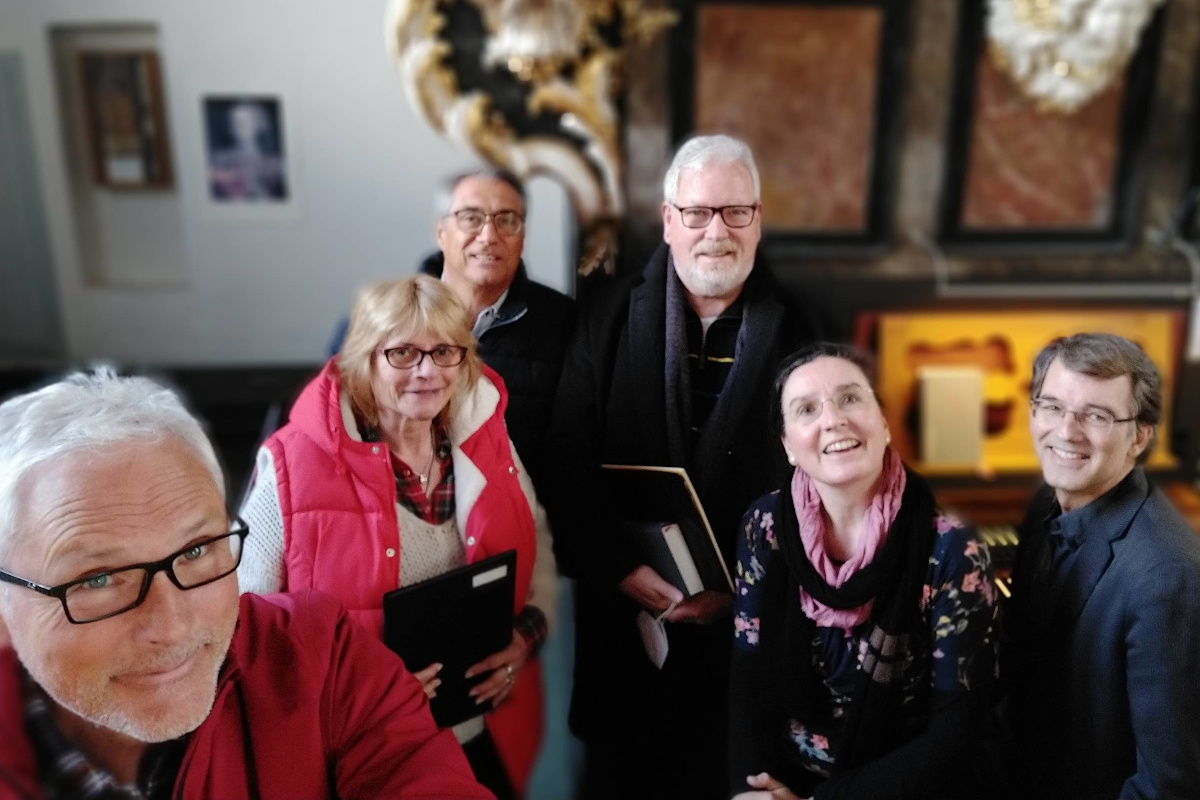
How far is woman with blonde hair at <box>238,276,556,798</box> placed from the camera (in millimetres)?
1205

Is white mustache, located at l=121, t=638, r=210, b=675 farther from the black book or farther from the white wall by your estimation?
the white wall

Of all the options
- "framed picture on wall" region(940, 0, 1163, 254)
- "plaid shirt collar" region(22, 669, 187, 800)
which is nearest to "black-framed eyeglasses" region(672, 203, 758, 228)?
"plaid shirt collar" region(22, 669, 187, 800)

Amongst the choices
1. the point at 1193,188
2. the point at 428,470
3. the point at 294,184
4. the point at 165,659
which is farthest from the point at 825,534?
the point at 294,184

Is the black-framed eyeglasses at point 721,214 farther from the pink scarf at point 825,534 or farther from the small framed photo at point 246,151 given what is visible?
the small framed photo at point 246,151

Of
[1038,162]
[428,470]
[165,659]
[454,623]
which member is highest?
[1038,162]

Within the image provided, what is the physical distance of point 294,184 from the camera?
4816 mm

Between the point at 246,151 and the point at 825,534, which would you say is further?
the point at 246,151

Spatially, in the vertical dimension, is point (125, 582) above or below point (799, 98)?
below

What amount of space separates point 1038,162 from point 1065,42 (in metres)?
0.47

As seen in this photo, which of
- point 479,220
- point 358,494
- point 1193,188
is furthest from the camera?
point 1193,188

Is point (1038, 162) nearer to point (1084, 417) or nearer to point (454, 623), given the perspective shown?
point (1084, 417)

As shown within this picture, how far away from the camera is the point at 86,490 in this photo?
Result: 3.02ft

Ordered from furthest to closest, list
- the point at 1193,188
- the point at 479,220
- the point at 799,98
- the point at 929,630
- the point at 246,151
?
the point at 246,151 → the point at 1193,188 → the point at 799,98 → the point at 479,220 → the point at 929,630

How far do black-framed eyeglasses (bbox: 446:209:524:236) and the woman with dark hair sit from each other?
0.48 meters
